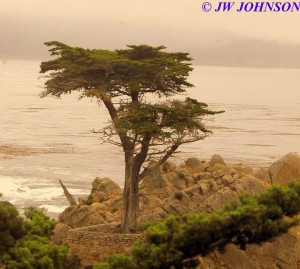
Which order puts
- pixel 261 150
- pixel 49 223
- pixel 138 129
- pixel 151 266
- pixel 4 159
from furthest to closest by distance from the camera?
pixel 261 150, pixel 4 159, pixel 138 129, pixel 49 223, pixel 151 266

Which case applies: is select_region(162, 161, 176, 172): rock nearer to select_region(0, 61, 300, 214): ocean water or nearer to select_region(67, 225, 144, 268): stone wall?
select_region(0, 61, 300, 214): ocean water

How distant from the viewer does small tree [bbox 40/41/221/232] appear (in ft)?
90.2

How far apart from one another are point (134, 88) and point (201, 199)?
634 centimetres

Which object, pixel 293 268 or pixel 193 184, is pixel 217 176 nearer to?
pixel 193 184

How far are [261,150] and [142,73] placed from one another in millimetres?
48627

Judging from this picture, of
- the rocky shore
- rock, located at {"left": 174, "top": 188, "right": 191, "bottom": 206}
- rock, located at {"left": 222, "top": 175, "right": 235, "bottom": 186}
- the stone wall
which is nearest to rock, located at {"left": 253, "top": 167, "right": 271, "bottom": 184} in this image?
the rocky shore

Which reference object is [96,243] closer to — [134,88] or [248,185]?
[134,88]

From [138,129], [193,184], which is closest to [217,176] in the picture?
[193,184]

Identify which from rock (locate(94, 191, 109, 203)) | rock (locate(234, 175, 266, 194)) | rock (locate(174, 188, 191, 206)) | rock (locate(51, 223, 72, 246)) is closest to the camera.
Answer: rock (locate(51, 223, 72, 246))

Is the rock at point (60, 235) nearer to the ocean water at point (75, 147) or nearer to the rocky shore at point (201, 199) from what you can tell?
the rocky shore at point (201, 199)

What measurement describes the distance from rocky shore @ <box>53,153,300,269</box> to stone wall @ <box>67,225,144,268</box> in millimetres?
676

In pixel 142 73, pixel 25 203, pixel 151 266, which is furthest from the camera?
pixel 25 203

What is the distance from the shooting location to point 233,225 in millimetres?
18016

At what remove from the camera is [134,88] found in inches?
1106
